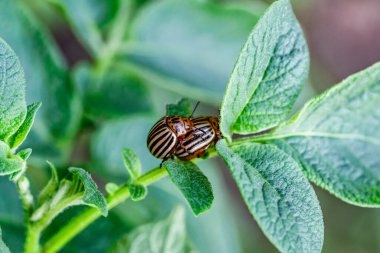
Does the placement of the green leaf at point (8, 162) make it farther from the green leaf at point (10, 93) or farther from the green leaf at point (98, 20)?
the green leaf at point (98, 20)

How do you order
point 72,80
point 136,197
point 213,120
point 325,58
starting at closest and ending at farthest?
point 136,197
point 213,120
point 72,80
point 325,58

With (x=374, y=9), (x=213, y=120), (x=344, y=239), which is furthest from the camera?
(x=374, y=9)

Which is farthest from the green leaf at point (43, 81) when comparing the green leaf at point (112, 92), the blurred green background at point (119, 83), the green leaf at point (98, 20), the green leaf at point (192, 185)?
the green leaf at point (192, 185)

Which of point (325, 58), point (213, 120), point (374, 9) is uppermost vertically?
point (374, 9)

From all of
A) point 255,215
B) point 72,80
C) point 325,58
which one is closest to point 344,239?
point 325,58

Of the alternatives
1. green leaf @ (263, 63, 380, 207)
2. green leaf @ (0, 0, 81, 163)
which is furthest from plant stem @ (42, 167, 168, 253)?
green leaf @ (0, 0, 81, 163)

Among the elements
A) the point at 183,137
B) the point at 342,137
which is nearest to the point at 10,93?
the point at 183,137

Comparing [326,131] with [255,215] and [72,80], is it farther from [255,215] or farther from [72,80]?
[72,80]

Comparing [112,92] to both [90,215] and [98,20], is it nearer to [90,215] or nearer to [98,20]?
[98,20]
